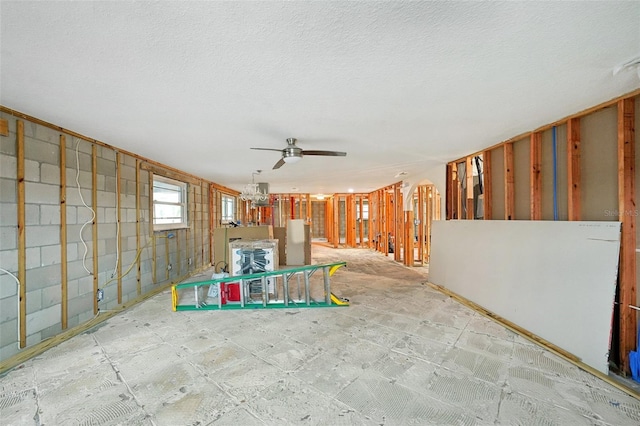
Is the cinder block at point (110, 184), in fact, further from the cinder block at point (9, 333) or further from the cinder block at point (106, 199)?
the cinder block at point (9, 333)

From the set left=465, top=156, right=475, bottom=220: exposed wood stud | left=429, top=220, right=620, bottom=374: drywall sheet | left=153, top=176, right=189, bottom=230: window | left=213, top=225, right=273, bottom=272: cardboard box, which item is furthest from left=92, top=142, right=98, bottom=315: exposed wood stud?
left=465, top=156, right=475, bottom=220: exposed wood stud

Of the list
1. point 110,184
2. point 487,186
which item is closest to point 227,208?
point 110,184

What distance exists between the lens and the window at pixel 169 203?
5.10 metres

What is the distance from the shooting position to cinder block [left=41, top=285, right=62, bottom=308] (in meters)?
2.76

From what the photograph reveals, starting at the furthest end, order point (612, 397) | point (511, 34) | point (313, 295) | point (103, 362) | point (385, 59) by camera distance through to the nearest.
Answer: point (313, 295) < point (103, 362) < point (612, 397) < point (385, 59) < point (511, 34)

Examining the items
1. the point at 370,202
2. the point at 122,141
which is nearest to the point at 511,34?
the point at 122,141

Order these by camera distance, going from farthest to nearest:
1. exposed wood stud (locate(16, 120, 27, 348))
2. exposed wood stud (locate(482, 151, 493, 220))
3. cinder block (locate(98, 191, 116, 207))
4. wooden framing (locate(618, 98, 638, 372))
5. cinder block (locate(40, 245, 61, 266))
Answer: exposed wood stud (locate(482, 151, 493, 220)), cinder block (locate(98, 191, 116, 207)), cinder block (locate(40, 245, 61, 266)), exposed wood stud (locate(16, 120, 27, 348)), wooden framing (locate(618, 98, 638, 372))

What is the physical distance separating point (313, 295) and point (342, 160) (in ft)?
8.03

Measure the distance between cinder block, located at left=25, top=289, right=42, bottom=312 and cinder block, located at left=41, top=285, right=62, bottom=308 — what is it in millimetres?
39

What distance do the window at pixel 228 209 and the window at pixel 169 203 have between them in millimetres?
2926

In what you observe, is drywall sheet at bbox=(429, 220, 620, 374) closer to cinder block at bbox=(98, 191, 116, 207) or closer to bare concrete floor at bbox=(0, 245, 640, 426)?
bare concrete floor at bbox=(0, 245, 640, 426)

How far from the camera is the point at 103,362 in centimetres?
243

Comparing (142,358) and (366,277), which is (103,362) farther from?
(366,277)

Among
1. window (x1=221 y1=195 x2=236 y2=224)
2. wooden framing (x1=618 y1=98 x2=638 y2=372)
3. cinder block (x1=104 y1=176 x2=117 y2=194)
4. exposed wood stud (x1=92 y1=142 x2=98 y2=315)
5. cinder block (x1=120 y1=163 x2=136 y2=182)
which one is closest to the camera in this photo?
wooden framing (x1=618 y1=98 x2=638 y2=372)
